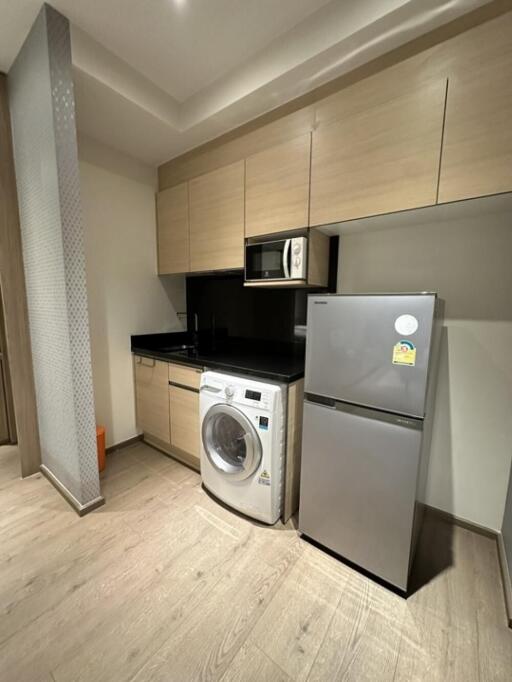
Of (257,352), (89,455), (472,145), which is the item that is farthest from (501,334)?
(89,455)

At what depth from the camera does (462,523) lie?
168 centimetres

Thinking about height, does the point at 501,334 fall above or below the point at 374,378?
above

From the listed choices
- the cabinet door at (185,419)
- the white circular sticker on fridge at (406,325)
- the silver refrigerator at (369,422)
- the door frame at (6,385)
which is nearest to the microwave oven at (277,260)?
the silver refrigerator at (369,422)

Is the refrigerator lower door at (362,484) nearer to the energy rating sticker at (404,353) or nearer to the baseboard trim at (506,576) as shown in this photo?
the energy rating sticker at (404,353)

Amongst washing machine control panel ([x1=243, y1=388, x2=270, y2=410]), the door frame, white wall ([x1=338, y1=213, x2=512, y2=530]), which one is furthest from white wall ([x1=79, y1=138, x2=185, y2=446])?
white wall ([x1=338, y1=213, x2=512, y2=530])

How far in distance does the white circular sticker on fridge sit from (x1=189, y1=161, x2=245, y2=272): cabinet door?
1.17 m

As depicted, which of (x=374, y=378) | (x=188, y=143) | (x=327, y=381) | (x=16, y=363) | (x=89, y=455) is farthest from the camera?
(x=188, y=143)

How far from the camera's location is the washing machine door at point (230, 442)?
160 centimetres

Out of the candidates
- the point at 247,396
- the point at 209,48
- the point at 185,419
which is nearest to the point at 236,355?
the point at 247,396

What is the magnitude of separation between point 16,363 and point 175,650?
78.2 inches

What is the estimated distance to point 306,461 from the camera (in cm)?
150

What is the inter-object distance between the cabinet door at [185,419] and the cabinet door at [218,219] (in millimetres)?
1001

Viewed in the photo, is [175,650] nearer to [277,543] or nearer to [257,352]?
[277,543]

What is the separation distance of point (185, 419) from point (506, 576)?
199 centimetres
